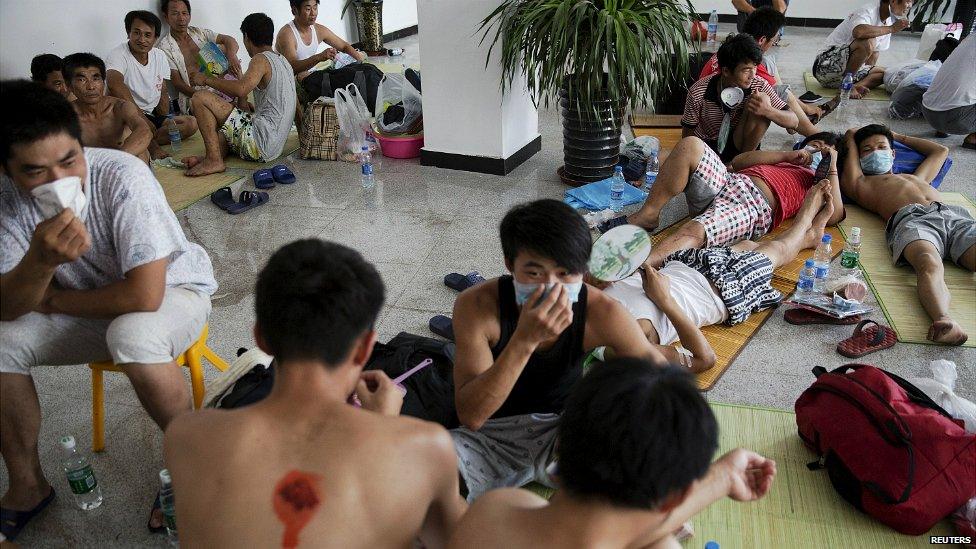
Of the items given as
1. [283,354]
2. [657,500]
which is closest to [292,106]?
[283,354]

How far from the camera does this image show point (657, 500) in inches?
46.4

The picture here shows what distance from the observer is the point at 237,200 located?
4.70m

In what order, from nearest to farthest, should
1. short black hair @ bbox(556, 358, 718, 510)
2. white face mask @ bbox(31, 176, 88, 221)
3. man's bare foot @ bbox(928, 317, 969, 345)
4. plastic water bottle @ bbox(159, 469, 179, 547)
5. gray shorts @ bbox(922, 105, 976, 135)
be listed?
short black hair @ bbox(556, 358, 718, 510) → white face mask @ bbox(31, 176, 88, 221) → plastic water bottle @ bbox(159, 469, 179, 547) → man's bare foot @ bbox(928, 317, 969, 345) → gray shorts @ bbox(922, 105, 976, 135)

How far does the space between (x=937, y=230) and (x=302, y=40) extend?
5235mm

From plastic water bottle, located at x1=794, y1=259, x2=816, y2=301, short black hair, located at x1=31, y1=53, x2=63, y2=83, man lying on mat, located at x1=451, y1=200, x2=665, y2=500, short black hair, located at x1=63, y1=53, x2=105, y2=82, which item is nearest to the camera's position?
man lying on mat, located at x1=451, y1=200, x2=665, y2=500

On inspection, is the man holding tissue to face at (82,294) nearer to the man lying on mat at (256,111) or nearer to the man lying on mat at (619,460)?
the man lying on mat at (619,460)

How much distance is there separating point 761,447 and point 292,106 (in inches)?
168

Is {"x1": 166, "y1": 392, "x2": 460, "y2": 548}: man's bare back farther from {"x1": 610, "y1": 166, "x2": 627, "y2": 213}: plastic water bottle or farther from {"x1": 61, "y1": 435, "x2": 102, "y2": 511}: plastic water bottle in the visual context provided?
{"x1": 610, "y1": 166, "x2": 627, "y2": 213}: plastic water bottle

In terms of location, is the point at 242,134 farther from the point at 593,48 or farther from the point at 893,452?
the point at 893,452

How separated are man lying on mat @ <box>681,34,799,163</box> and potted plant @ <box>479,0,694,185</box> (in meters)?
0.23

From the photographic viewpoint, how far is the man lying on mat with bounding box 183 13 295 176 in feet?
17.2

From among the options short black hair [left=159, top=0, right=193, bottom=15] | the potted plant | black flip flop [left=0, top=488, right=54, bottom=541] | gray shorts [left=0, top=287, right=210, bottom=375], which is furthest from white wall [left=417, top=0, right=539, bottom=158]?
black flip flop [left=0, top=488, right=54, bottom=541]

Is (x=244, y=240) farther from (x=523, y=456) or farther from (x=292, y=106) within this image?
(x=523, y=456)

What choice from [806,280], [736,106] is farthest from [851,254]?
[736,106]
